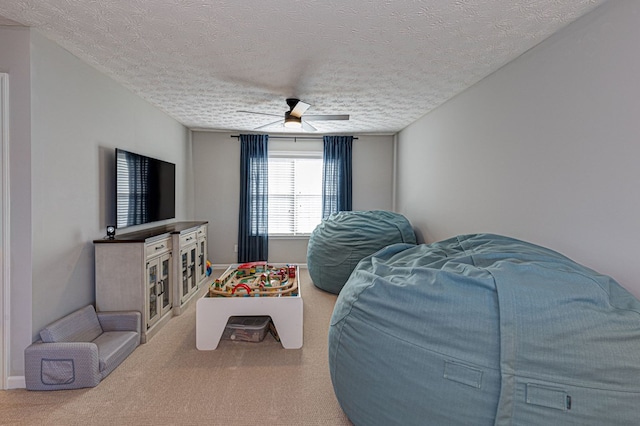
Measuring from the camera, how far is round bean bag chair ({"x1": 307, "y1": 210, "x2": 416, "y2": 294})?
414 centimetres

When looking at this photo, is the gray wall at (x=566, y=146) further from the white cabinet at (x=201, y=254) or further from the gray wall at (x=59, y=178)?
the gray wall at (x=59, y=178)

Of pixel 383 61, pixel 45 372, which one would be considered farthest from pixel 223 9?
pixel 45 372

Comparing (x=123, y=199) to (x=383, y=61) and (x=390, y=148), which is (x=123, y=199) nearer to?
(x=383, y=61)

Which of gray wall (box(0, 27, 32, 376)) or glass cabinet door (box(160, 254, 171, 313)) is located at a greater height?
gray wall (box(0, 27, 32, 376))

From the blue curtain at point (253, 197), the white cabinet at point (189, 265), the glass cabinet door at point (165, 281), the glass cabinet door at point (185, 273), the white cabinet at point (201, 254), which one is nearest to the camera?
the glass cabinet door at point (165, 281)

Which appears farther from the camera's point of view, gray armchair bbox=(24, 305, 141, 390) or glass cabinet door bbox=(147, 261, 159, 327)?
glass cabinet door bbox=(147, 261, 159, 327)

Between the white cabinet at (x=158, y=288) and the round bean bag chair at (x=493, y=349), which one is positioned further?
the white cabinet at (x=158, y=288)

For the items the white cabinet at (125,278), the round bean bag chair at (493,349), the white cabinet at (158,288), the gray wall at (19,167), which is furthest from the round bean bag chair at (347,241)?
the gray wall at (19,167)

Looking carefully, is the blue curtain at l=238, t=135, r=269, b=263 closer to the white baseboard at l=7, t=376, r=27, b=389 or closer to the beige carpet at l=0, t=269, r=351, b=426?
the beige carpet at l=0, t=269, r=351, b=426

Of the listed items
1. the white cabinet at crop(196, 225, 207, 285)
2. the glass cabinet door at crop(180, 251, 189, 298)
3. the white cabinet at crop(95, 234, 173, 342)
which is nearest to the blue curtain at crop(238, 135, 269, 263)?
the white cabinet at crop(196, 225, 207, 285)

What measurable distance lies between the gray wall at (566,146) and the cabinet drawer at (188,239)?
3075 millimetres

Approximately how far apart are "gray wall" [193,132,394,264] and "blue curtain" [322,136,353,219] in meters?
0.16

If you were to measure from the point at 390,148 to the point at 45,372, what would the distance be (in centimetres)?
531

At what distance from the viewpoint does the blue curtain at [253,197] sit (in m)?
5.57
